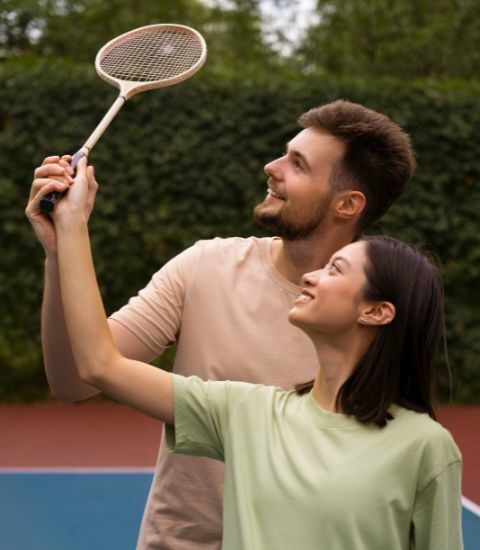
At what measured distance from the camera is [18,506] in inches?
255

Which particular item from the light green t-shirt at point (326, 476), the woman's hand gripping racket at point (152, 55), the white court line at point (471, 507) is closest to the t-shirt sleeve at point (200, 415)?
the light green t-shirt at point (326, 476)

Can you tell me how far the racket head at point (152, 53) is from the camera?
10.8 feet

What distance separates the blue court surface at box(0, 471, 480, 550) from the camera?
5852mm

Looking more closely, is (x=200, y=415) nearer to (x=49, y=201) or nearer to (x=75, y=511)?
(x=49, y=201)

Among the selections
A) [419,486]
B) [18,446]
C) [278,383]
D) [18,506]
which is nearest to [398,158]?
[278,383]

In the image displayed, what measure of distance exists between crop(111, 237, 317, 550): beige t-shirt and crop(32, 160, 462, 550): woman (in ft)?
1.08

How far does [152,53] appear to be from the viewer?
3.43 meters

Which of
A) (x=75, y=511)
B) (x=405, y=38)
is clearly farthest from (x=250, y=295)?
(x=405, y=38)

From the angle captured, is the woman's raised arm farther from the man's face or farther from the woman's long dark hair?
the man's face

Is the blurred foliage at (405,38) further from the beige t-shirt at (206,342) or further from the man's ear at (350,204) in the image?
the beige t-shirt at (206,342)

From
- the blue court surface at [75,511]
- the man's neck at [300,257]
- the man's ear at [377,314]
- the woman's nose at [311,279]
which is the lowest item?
the blue court surface at [75,511]

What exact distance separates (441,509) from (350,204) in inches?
44.9

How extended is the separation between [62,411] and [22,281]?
50.4 inches

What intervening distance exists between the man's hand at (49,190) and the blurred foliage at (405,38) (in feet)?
41.5
